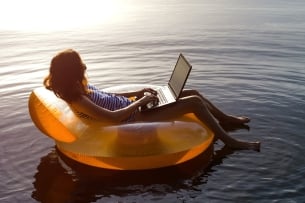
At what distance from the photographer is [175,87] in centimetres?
654

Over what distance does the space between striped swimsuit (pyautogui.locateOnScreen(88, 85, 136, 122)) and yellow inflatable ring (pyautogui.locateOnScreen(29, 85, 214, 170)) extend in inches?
9.7

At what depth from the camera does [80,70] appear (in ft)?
17.5

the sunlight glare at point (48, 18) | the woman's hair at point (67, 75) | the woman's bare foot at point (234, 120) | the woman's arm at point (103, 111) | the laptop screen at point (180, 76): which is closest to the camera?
the woman's hair at point (67, 75)

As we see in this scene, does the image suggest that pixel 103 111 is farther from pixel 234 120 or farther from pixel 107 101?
pixel 234 120

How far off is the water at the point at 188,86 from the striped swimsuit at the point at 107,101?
34.2 inches

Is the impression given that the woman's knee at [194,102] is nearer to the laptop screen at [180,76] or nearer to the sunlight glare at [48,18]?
the laptop screen at [180,76]

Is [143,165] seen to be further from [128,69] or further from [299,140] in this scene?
[128,69]

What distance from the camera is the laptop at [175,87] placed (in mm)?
6187

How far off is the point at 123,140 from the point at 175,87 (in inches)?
48.2

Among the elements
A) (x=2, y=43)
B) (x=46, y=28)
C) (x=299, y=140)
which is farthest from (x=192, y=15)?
(x=299, y=140)

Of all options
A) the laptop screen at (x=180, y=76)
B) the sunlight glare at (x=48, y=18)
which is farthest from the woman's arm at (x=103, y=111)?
the sunlight glare at (x=48, y=18)

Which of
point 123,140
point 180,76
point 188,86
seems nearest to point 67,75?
point 123,140

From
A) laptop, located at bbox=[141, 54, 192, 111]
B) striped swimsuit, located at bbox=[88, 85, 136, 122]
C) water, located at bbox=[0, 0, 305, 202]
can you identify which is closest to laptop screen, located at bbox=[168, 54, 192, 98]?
laptop, located at bbox=[141, 54, 192, 111]

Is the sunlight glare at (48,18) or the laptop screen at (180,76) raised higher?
the laptop screen at (180,76)
